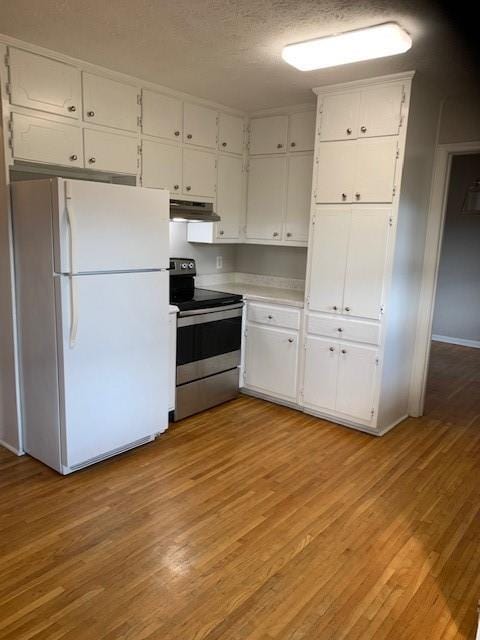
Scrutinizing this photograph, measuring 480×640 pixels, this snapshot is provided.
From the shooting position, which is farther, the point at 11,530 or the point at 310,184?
the point at 310,184

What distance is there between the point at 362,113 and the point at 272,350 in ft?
6.47

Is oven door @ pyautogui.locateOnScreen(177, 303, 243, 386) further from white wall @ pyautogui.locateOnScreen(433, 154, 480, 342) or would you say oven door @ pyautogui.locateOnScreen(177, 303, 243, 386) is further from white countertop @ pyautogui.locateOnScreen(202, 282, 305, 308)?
white wall @ pyautogui.locateOnScreen(433, 154, 480, 342)

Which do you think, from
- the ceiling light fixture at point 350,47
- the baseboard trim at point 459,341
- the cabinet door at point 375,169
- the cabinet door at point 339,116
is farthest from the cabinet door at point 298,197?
the baseboard trim at point 459,341

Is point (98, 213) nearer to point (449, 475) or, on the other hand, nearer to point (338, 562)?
point (338, 562)

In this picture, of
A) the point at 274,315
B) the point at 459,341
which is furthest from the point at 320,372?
the point at 459,341

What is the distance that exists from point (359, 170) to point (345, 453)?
2.03 m

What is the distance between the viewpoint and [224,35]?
2.54 metres

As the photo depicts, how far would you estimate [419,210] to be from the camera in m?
3.55

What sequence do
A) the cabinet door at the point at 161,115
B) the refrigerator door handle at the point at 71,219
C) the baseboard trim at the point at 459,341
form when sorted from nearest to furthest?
the refrigerator door handle at the point at 71,219 < the cabinet door at the point at 161,115 < the baseboard trim at the point at 459,341

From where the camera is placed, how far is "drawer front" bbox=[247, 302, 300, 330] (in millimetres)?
3881

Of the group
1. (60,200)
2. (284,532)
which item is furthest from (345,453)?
(60,200)

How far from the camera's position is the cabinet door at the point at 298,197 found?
13.2ft

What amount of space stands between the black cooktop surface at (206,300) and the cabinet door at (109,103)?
4.37ft

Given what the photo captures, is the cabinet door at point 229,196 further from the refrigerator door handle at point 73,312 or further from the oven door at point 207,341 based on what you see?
the refrigerator door handle at point 73,312
